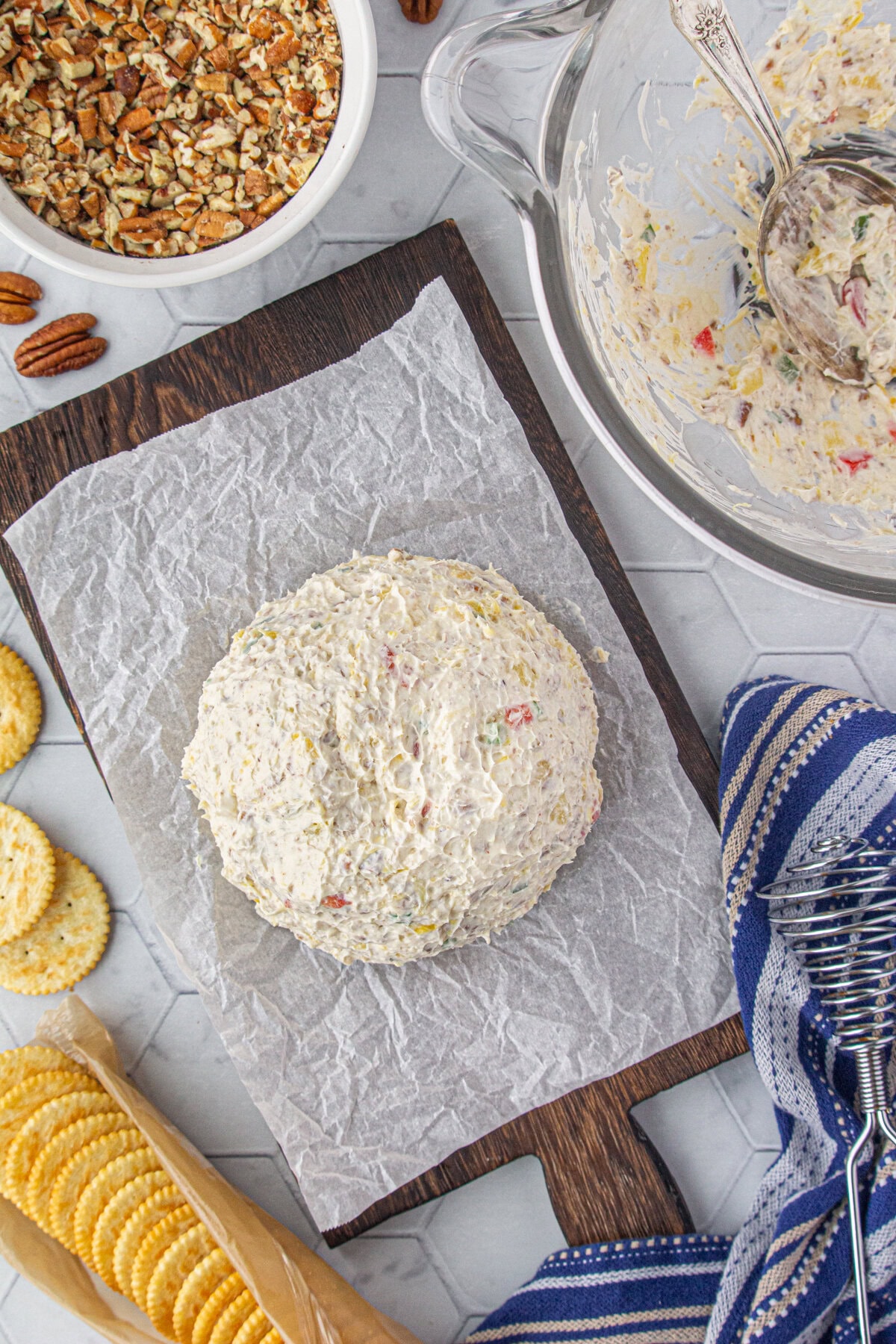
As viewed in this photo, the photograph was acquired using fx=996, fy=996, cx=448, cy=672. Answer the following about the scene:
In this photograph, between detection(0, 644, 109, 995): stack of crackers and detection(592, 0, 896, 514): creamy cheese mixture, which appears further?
detection(0, 644, 109, 995): stack of crackers

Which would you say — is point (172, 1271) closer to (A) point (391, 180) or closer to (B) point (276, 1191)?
(B) point (276, 1191)

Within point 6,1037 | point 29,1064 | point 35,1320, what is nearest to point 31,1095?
point 29,1064

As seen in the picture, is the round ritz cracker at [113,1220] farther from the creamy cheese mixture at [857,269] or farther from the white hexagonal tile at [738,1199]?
the creamy cheese mixture at [857,269]

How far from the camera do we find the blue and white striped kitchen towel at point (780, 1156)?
3.90 ft

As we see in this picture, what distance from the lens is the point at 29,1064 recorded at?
48.7 inches

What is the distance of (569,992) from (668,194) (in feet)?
3.01

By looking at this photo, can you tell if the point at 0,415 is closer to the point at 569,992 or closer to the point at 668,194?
the point at 668,194

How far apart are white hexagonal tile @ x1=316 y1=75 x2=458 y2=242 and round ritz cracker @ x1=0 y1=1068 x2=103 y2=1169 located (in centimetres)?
112

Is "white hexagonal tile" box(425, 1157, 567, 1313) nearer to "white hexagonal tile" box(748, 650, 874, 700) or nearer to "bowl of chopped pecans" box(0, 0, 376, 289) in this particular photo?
"white hexagonal tile" box(748, 650, 874, 700)

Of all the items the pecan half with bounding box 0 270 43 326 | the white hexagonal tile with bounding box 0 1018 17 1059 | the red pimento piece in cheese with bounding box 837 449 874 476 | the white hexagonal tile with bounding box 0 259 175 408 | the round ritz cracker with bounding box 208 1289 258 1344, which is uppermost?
the pecan half with bounding box 0 270 43 326

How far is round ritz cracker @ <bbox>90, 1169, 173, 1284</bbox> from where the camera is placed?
1.18 metres

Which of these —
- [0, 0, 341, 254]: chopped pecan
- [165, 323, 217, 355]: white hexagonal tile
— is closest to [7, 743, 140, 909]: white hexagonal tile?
[165, 323, 217, 355]: white hexagonal tile

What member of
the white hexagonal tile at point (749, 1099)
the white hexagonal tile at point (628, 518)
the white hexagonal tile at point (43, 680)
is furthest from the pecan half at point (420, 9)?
the white hexagonal tile at point (749, 1099)

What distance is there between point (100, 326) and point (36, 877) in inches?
28.1
